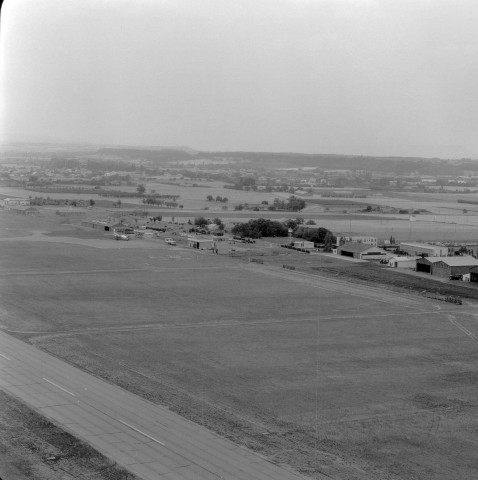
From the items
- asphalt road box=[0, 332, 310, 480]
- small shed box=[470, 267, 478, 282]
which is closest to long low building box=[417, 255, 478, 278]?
small shed box=[470, 267, 478, 282]

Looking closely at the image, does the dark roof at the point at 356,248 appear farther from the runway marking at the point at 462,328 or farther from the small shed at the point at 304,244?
the runway marking at the point at 462,328

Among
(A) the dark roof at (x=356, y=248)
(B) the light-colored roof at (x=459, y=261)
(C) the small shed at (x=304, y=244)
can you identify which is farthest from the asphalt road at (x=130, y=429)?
(C) the small shed at (x=304, y=244)

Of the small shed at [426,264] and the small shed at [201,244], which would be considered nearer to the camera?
the small shed at [426,264]

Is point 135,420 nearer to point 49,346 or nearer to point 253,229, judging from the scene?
point 49,346

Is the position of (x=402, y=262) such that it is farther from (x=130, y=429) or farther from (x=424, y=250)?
(x=130, y=429)

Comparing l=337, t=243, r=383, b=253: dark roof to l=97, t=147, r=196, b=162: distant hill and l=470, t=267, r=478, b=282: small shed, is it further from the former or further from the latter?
l=97, t=147, r=196, b=162: distant hill

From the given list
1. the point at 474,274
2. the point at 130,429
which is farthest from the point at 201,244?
the point at 130,429

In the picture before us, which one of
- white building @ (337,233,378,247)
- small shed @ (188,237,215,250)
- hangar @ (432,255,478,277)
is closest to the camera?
hangar @ (432,255,478,277)
